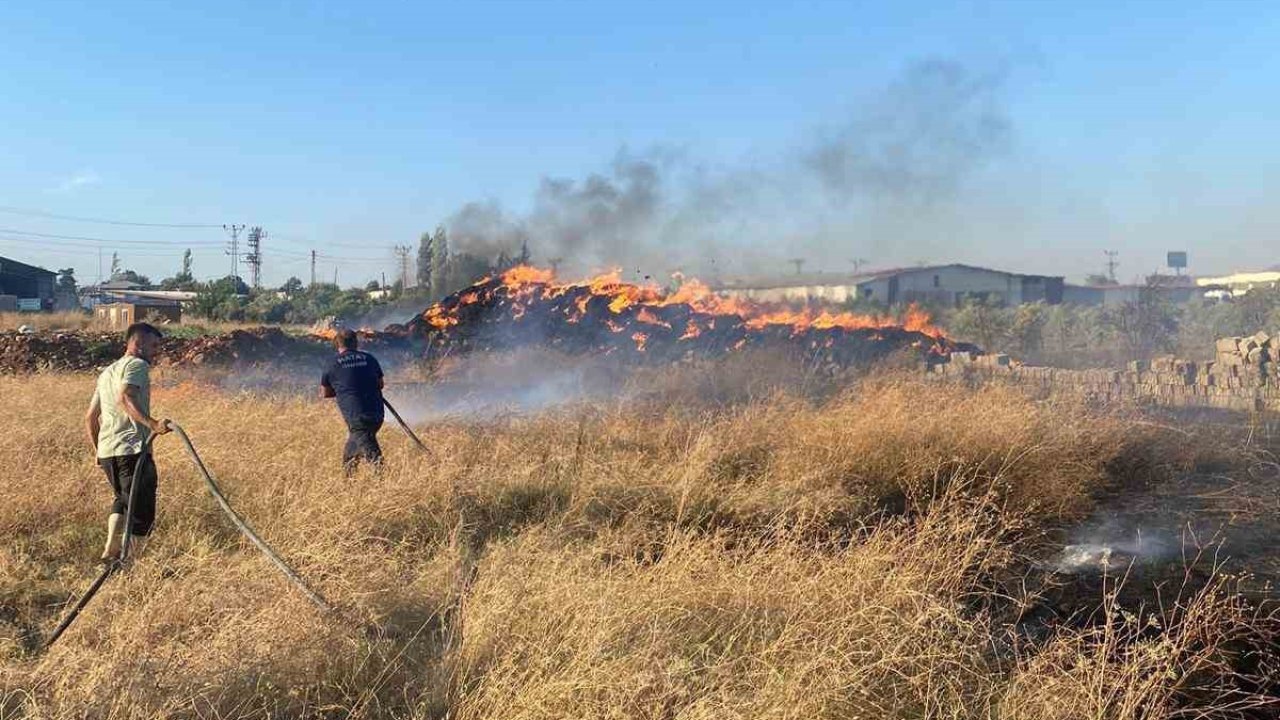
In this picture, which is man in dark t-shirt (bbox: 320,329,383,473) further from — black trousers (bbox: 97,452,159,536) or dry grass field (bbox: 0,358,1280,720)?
black trousers (bbox: 97,452,159,536)

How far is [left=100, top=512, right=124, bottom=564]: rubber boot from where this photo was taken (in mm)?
5183

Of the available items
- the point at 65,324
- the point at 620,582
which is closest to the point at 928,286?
the point at 65,324

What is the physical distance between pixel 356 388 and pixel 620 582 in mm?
3873

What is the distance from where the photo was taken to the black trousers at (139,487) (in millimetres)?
5262

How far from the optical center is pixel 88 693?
295cm

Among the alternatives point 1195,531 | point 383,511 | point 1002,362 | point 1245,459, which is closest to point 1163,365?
point 1002,362

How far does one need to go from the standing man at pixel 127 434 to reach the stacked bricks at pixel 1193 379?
35.9 feet

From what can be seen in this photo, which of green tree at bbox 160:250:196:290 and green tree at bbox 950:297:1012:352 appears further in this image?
green tree at bbox 160:250:196:290

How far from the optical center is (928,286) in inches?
2003

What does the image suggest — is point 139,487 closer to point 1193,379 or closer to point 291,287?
point 1193,379

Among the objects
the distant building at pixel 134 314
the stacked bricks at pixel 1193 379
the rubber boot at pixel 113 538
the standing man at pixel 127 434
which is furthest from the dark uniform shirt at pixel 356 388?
the distant building at pixel 134 314

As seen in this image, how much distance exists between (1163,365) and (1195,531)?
905 centimetres

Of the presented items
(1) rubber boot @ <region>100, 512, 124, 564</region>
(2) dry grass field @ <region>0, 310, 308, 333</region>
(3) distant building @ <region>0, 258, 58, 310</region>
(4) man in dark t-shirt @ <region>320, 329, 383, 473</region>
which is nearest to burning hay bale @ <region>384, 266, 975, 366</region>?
(4) man in dark t-shirt @ <region>320, 329, 383, 473</region>

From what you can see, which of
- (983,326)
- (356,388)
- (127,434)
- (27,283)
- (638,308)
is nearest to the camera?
(127,434)
